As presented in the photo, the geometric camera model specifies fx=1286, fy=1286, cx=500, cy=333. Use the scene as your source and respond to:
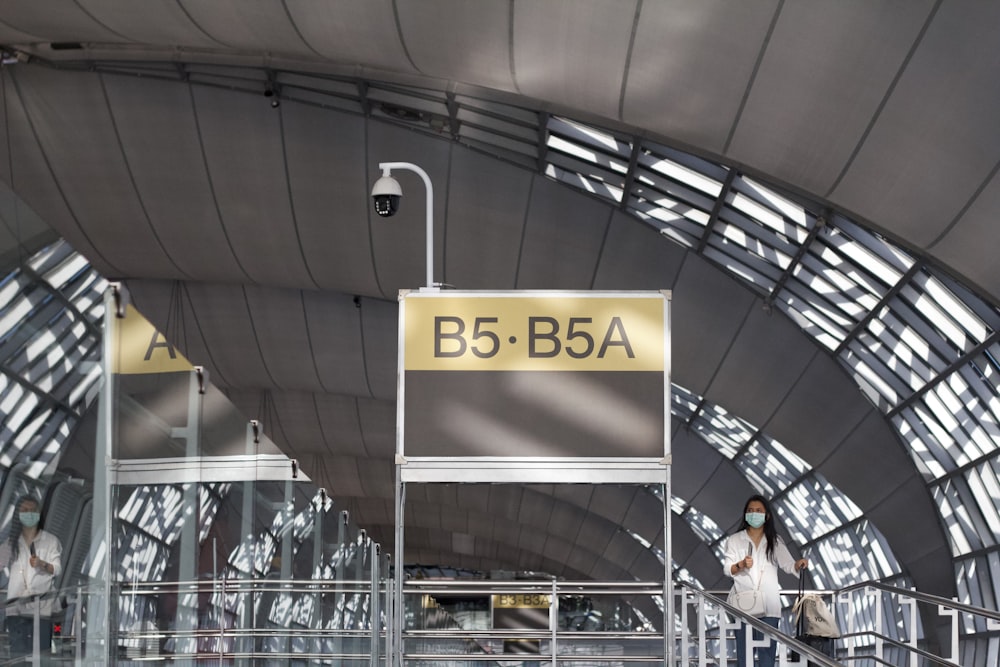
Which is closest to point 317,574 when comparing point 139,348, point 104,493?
point 139,348

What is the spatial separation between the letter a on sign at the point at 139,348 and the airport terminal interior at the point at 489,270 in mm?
34

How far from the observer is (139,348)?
5.86m

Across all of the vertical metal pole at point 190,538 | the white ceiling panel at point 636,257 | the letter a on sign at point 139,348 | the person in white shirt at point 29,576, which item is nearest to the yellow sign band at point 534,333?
the vertical metal pole at point 190,538

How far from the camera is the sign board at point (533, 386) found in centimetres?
1092

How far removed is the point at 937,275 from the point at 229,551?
19.7m

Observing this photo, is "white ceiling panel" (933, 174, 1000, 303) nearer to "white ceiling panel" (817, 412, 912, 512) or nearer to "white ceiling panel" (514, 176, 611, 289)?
"white ceiling panel" (514, 176, 611, 289)

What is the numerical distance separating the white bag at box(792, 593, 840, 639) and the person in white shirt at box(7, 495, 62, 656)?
8.30 meters

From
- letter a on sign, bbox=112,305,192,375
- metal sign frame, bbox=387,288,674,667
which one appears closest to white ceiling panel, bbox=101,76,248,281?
metal sign frame, bbox=387,288,674,667

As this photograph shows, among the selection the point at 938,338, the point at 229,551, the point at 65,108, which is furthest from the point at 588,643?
the point at 65,108

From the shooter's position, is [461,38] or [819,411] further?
[819,411]

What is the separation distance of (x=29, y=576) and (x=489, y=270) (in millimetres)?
29848

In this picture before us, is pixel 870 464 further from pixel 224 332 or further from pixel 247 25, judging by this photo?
pixel 224 332

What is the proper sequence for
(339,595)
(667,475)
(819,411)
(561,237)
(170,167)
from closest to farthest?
(667,475)
(339,595)
(561,237)
(170,167)
(819,411)

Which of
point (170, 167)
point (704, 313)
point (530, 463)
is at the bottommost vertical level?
point (530, 463)
